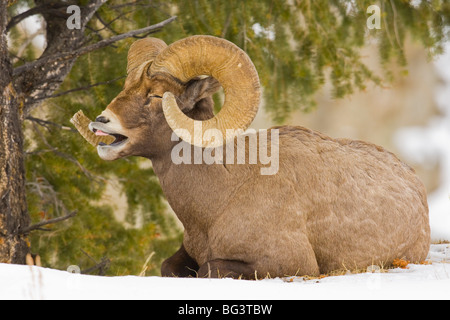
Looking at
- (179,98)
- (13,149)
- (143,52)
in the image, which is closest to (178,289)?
(179,98)

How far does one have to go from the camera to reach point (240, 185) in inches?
226

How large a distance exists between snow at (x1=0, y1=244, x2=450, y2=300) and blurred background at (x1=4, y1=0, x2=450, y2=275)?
348cm

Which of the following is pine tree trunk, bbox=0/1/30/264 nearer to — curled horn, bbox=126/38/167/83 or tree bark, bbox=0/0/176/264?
tree bark, bbox=0/0/176/264

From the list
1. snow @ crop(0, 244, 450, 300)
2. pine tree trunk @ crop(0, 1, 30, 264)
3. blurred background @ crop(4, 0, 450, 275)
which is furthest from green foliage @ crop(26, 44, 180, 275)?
snow @ crop(0, 244, 450, 300)

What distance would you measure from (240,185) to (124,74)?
3199mm

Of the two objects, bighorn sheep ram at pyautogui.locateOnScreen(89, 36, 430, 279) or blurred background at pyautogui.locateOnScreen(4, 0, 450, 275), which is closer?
bighorn sheep ram at pyautogui.locateOnScreen(89, 36, 430, 279)

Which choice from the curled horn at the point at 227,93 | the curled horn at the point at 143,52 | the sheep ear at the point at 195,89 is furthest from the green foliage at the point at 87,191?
the curled horn at the point at 227,93

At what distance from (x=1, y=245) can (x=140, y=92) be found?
1679 mm

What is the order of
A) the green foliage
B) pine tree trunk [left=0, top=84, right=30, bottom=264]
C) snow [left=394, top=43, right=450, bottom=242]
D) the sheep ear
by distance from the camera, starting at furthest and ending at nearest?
snow [left=394, top=43, right=450, bottom=242] < the green foliage < the sheep ear < pine tree trunk [left=0, top=84, right=30, bottom=264]

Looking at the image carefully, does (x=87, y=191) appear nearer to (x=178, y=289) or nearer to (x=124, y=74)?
(x=124, y=74)

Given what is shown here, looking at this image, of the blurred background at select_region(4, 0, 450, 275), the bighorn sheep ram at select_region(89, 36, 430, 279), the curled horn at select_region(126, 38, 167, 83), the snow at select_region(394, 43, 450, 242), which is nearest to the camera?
the bighorn sheep ram at select_region(89, 36, 430, 279)

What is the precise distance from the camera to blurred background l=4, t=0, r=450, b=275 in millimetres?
8586

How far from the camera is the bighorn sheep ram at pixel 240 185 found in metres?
5.50
